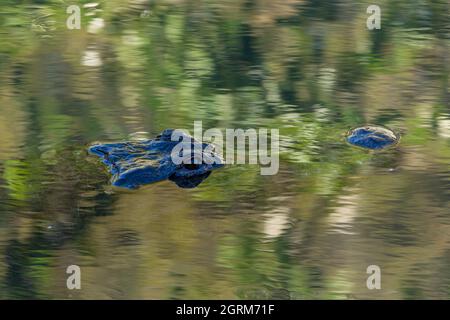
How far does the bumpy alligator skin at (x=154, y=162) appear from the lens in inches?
108

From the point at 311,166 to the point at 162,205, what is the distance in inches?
19.8

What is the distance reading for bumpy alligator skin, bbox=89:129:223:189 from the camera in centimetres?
276

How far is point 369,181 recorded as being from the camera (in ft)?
9.15

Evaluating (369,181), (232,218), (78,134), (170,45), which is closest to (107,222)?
(232,218)

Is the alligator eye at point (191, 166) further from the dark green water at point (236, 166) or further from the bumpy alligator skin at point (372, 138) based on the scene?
the bumpy alligator skin at point (372, 138)

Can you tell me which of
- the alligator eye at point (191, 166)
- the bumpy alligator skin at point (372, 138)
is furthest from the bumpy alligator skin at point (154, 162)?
the bumpy alligator skin at point (372, 138)

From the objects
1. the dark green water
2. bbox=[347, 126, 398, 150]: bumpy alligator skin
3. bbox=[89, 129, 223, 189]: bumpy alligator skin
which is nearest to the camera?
the dark green water

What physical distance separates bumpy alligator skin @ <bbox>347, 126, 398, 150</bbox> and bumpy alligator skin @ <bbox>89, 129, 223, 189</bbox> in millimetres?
471

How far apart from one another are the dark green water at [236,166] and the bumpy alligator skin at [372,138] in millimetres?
41

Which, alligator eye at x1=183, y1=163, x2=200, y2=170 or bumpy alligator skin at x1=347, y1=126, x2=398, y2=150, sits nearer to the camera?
alligator eye at x1=183, y1=163, x2=200, y2=170

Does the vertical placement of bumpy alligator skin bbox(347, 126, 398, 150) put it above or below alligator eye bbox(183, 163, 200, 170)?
above

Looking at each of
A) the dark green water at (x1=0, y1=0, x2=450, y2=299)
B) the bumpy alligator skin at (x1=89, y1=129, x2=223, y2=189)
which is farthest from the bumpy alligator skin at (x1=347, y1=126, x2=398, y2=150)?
the bumpy alligator skin at (x1=89, y1=129, x2=223, y2=189)

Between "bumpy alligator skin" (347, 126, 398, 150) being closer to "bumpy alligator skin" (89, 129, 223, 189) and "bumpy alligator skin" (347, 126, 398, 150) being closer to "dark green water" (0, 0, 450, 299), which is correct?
"dark green water" (0, 0, 450, 299)

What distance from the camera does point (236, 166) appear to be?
2.85m
